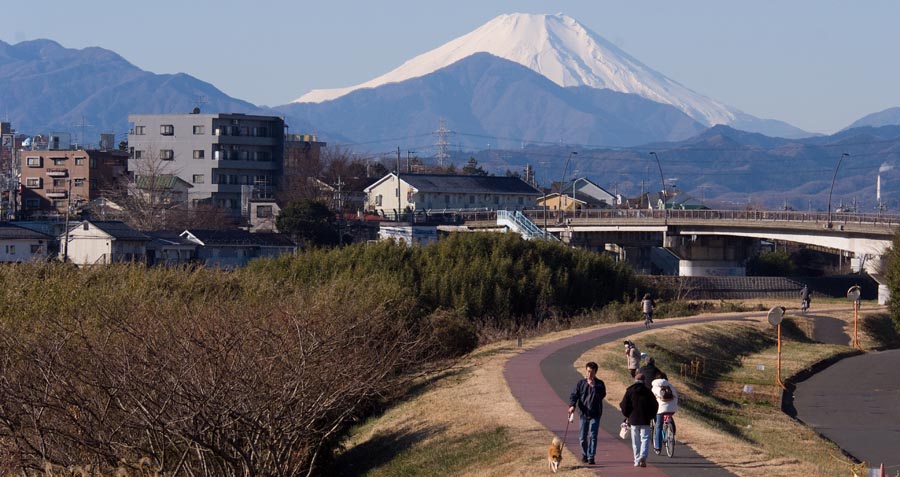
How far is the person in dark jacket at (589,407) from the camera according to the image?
70.0 ft

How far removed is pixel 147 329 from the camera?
26469 millimetres

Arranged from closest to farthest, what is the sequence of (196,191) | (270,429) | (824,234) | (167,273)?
(270,429), (167,273), (824,234), (196,191)

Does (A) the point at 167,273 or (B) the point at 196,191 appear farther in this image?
(B) the point at 196,191

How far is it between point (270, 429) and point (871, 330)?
42.8m

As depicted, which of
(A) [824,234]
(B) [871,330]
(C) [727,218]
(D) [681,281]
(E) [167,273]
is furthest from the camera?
(C) [727,218]

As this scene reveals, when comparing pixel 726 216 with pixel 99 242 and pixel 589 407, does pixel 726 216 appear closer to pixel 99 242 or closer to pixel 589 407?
pixel 99 242

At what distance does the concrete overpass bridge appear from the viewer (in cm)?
8256

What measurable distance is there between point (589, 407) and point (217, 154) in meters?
101

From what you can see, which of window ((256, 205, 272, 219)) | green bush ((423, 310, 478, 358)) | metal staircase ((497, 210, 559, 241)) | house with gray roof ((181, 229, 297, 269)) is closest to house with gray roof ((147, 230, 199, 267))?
house with gray roof ((181, 229, 297, 269))

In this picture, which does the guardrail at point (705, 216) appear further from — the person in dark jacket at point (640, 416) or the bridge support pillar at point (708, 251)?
the person in dark jacket at point (640, 416)

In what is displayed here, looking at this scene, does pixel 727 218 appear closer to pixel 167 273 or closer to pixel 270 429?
pixel 167 273

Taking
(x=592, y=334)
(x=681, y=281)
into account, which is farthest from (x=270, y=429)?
(x=681, y=281)

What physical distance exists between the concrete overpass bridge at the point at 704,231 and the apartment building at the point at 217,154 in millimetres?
23239

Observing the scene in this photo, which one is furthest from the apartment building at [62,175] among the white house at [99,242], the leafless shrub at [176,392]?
the leafless shrub at [176,392]
